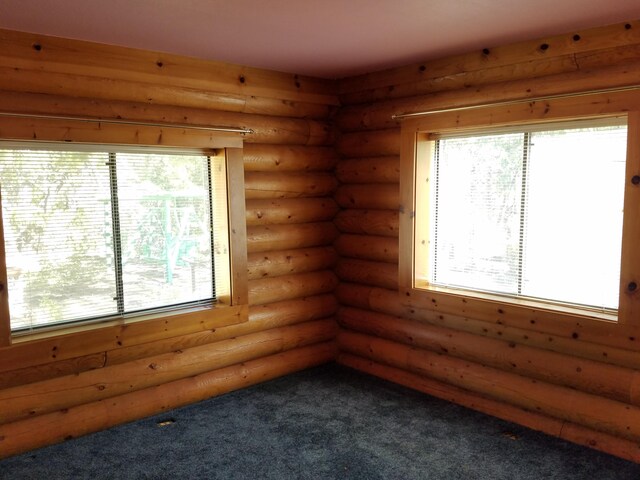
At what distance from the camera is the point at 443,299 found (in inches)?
185

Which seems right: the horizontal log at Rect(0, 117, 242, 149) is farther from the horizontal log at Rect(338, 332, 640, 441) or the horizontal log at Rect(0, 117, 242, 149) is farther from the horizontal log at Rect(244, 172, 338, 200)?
the horizontal log at Rect(338, 332, 640, 441)

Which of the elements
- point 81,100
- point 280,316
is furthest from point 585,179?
point 81,100

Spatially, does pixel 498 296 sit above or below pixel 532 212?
below

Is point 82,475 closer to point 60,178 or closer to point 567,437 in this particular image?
point 60,178

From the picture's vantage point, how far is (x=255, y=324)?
16.8 feet

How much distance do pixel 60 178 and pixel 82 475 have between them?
2016mm

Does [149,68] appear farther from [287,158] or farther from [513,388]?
[513,388]

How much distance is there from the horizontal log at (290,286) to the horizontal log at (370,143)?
4.12 ft

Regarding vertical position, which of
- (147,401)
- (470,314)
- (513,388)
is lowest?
(147,401)

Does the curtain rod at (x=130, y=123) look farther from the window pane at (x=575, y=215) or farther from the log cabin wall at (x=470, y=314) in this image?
the window pane at (x=575, y=215)

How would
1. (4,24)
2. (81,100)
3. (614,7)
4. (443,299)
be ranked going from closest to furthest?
(614,7) → (4,24) → (81,100) → (443,299)

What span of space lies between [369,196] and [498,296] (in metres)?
1.55

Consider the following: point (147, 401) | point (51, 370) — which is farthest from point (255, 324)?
point (51, 370)

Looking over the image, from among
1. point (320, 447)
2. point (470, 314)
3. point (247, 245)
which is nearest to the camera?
point (320, 447)
